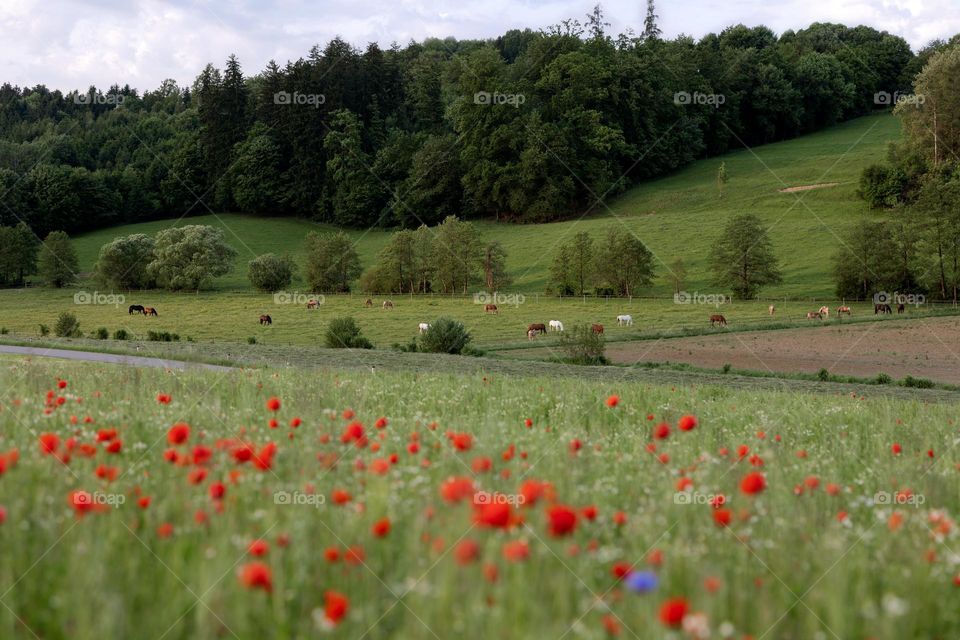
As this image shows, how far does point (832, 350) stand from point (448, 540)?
40695 mm

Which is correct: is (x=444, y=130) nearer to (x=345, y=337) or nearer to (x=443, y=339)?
(x=345, y=337)

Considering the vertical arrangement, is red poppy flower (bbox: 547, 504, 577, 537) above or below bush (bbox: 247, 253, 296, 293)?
above

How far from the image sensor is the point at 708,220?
307ft

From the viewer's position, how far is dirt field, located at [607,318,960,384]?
115 ft

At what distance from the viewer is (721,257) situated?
71750 millimetres

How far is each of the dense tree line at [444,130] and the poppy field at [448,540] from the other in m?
102

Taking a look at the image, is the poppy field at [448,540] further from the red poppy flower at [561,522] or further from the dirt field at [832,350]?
the dirt field at [832,350]

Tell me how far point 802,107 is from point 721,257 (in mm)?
75311

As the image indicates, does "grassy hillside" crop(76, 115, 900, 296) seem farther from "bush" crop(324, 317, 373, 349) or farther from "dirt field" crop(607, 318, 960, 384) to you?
"bush" crop(324, 317, 373, 349)

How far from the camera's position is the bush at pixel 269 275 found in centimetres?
8362

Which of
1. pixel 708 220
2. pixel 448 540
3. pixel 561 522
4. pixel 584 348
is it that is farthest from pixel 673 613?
pixel 708 220

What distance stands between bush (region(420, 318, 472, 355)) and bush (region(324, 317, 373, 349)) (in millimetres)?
3699

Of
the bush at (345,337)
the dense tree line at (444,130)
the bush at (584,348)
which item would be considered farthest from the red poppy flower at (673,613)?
Result: the dense tree line at (444,130)

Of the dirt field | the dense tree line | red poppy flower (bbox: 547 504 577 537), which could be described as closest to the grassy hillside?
the dense tree line
